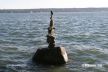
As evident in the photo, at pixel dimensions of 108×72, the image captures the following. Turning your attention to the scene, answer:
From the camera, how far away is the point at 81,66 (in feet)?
75.5

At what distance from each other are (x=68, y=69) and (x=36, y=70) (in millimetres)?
2517

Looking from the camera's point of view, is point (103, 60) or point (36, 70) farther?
point (103, 60)

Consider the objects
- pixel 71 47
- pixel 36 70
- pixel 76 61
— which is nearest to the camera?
pixel 36 70

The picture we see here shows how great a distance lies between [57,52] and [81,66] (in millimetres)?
2521

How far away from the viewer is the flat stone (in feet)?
72.4

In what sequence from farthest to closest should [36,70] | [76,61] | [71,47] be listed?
[71,47]
[76,61]
[36,70]

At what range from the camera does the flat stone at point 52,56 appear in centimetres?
2206

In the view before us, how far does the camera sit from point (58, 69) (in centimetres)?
2189

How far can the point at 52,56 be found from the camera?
73.2ft

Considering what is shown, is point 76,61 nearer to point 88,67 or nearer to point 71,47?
point 88,67

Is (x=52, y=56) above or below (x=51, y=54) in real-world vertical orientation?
below

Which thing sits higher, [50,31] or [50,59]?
[50,31]

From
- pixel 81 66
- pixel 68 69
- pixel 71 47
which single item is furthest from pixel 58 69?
pixel 71 47

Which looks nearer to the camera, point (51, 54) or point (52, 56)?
point (51, 54)
